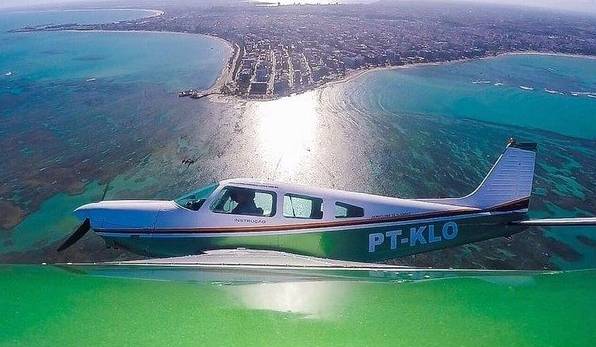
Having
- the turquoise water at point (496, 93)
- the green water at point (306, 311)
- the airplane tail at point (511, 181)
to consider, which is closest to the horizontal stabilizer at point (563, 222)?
the airplane tail at point (511, 181)

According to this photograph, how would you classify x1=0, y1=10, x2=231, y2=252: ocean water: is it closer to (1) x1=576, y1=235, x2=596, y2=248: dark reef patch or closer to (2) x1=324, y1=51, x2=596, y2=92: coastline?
(2) x1=324, y1=51, x2=596, y2=92: coastline

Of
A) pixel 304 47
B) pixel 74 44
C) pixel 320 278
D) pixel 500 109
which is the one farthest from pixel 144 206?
pixel 74 44

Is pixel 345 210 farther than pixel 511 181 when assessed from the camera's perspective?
No

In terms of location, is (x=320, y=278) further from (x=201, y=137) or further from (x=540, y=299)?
(x=201, y=137)

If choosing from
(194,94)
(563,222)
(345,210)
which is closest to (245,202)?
(345,210)

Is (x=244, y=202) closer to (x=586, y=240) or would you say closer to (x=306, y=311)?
(x=306, y=311)

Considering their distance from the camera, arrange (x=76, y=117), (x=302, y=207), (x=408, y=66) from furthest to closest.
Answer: (x=408, y=66) < (x=76, y=117) < (x=302, y=207)

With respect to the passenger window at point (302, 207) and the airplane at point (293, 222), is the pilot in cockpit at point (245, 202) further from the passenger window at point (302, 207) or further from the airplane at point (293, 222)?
the passenger window at point (302, 207)
